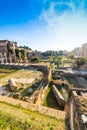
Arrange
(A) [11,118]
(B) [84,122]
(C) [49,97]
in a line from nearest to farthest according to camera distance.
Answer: (B) [84,122], (A) [11,118], (C) [49,97]

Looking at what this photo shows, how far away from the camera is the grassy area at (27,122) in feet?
12.5

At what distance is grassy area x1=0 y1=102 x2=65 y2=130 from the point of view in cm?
379

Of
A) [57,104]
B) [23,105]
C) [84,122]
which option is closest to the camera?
[84,122]

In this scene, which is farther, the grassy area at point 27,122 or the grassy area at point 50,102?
the grassy area at point 50,102

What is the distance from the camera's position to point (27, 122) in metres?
3.90

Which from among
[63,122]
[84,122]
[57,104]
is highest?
[84,122]

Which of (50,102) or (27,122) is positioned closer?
(27,122)

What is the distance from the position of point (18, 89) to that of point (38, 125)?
6818 mm

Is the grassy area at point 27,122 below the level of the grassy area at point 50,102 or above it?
above

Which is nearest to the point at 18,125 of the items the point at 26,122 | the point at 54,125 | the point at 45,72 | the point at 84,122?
the point at 26,122

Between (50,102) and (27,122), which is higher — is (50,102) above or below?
below

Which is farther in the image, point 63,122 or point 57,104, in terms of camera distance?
point 57,104

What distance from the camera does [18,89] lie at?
10.3m

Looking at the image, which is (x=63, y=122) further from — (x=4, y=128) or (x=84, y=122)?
(x=4, y=128)
